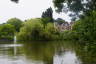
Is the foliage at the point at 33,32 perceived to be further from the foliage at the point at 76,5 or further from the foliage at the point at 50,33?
the foliage at the point at 76,5

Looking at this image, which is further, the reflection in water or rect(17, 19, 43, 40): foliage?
rect(17, 19, 43, 40): foliage

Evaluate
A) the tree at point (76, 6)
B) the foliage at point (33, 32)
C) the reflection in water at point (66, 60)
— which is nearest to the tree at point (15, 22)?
the foliage at point (33, 32)

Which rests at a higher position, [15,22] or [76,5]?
[15,22]

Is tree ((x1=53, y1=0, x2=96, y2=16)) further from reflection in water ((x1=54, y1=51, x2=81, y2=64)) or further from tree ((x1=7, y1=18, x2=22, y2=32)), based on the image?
tree ((x1=7, y1=18, x2=22, y2=32))

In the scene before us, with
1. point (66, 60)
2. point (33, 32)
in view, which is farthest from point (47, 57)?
point (33, 32)

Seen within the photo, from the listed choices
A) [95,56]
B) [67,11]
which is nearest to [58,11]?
[67,11]

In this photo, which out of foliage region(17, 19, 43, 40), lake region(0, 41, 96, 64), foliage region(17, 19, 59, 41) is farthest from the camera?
foliage region(17, 19, 59, 41)

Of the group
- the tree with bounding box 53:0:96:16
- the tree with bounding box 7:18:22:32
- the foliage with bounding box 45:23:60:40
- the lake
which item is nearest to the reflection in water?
the lake

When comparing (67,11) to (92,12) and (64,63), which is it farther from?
(64,63)

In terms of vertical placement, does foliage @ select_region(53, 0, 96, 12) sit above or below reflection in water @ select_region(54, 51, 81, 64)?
above

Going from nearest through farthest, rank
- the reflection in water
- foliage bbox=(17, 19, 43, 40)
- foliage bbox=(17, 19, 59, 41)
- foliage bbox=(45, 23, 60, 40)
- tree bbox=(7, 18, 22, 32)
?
1. the reflection in water
2. foliage bbox=(17, 19, 43, 40)
3. foliage bbox=(17, 19, 59, 41)
4. foliage bbox=(45, 23, 60, 40)
5. tree bbox=(7, 18, 22, 32)

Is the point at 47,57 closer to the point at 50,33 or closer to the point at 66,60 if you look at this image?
the point at 66,60

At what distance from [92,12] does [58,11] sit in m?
2.21

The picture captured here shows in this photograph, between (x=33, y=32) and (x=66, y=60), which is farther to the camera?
(x=33, y=32)
